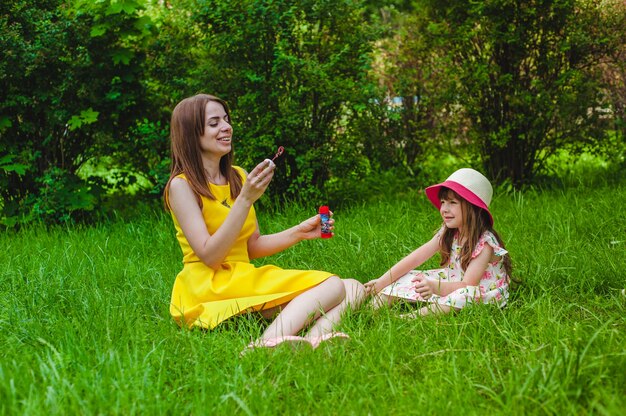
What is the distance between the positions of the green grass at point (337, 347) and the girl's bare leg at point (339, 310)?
0.06 m

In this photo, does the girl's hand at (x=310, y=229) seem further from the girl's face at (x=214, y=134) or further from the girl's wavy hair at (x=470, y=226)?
the girl's wavy hair at (x=470, y=226)

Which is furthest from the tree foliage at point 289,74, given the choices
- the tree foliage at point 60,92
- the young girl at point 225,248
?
the young girl at point 225,248

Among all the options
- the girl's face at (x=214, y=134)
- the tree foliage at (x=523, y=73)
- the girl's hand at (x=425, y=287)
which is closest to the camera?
the girl's hand at (x=425, y=287)

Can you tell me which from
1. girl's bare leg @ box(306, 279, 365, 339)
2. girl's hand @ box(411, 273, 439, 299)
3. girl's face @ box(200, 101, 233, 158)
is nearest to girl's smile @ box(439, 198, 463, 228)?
girl's hand @ box(411, 273, 439, 299)

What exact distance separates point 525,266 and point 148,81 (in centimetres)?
360

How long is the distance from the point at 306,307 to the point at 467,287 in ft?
2.53

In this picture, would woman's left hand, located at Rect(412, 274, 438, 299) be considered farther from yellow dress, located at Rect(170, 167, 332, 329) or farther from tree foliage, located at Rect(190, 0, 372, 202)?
tree foliage, located at Rect(190, 0, 372, 202)

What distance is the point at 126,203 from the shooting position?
22.1 ft

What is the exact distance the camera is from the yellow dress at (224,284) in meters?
3.27

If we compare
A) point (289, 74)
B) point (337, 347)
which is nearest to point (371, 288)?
point (337, 347)

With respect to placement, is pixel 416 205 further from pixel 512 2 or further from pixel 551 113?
pixel 512 2

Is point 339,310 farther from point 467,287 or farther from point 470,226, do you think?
point 470,226

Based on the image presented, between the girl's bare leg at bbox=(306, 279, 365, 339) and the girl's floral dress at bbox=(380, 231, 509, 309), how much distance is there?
0.68 ft

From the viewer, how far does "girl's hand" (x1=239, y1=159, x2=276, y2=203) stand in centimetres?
318
